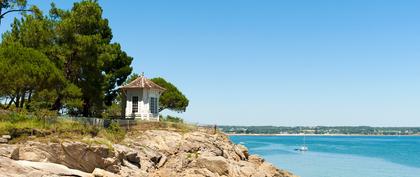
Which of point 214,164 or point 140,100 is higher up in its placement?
point 140,100

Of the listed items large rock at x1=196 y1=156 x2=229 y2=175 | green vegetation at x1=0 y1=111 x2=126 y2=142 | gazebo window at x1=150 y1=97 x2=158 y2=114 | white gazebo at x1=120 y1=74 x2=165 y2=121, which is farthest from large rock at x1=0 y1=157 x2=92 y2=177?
gazebo window at x1=150 y1=97 x2=158 y2=114

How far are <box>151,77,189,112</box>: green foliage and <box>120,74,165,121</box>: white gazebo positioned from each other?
19.5 metres

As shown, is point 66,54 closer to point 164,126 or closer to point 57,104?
point 57,104

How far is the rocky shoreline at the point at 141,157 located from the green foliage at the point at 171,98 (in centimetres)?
2071

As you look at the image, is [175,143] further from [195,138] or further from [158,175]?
[158,175]

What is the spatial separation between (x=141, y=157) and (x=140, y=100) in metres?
11.1

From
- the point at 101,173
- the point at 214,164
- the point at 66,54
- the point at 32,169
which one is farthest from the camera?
the point at 66,54

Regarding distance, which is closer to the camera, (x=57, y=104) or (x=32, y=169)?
(x=32, y=169)

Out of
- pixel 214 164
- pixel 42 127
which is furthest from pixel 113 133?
pixel 214 164

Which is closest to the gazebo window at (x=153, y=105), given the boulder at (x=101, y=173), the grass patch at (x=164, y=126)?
the grass patch at (x=164, y=126)

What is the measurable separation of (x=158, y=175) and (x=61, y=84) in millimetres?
9883

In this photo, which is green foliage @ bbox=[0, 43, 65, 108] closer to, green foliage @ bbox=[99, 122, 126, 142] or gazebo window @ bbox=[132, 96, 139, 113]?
green foliage @ bbox=[99, 122, 126, 142]

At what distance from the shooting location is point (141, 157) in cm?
3130

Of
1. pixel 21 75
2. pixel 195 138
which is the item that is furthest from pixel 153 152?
pixel 21 75
